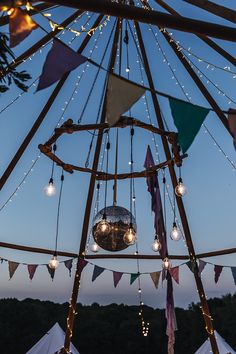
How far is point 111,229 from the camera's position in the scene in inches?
169

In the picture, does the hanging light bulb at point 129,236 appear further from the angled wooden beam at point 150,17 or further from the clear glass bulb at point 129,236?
the angled wooden beam at point 150,17

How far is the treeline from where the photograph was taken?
16391mm

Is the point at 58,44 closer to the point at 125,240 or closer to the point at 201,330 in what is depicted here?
the point at 125,240

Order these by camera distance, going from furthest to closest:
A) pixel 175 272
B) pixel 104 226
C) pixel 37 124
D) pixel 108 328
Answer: pixel 108 328 < pixel 175 272 < pixel 37 124 < pixel 104 226

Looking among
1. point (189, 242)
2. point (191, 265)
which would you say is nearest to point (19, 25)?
point (189, 242)

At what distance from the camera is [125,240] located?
169 inches

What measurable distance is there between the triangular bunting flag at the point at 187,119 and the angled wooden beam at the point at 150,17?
0.50 meters

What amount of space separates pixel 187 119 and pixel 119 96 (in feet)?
1.51

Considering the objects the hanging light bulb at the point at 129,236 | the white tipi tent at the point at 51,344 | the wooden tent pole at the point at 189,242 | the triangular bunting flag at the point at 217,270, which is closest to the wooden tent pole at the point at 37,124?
the wooden tent pole at the point at 189,242

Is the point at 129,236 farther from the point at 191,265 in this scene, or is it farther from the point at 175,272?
the point at 175,272

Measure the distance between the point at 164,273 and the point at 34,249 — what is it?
2.30 m

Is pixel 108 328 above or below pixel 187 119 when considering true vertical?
above

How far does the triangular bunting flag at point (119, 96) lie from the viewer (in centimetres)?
237

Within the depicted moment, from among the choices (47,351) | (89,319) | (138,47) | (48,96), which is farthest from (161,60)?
(89,319)
